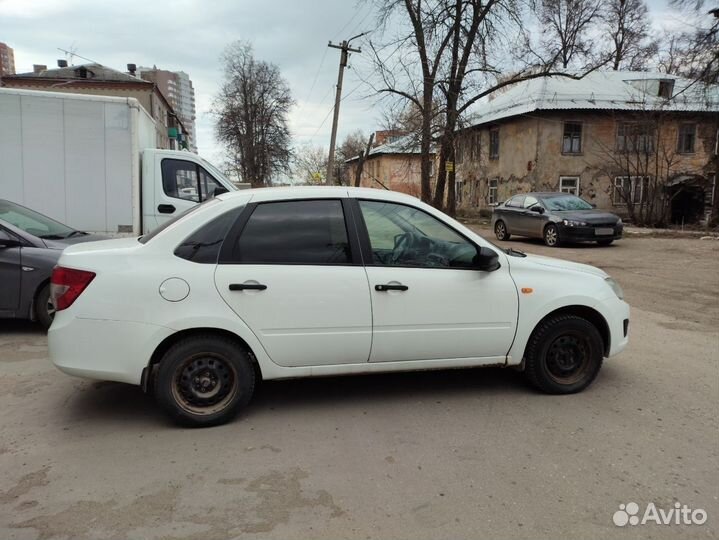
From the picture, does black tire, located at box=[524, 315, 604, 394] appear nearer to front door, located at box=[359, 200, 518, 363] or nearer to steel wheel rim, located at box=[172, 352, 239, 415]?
front door, located at box=[359, 200, 518, 363]

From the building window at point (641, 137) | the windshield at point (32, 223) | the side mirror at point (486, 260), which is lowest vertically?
the side mirror at point (486, 260)

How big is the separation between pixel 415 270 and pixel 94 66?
43675 millimetres

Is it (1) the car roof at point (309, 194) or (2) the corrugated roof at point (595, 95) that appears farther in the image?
(2) the corrugated roof at point (595, 95)

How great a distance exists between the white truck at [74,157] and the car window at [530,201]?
11585 millimetres

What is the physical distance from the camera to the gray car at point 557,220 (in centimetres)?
1485

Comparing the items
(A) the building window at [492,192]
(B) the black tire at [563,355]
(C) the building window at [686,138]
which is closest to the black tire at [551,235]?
(B) the black tire at [563,355]

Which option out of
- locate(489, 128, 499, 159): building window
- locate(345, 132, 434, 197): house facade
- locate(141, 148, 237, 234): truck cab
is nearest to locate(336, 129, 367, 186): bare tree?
locate(345, 132, 434, 197): house facade

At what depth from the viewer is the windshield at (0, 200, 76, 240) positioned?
257 inches

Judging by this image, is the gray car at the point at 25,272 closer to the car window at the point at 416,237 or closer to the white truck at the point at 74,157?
the white truck at the point at 74,157

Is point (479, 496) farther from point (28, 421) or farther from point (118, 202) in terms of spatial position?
point (118, 202)

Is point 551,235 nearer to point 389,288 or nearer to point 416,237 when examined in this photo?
point 416,237

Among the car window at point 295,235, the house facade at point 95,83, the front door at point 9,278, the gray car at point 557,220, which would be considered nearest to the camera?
the car window at point 295,235

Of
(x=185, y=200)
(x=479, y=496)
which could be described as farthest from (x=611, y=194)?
(x=479, y=496)

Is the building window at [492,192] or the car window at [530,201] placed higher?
the building window at [492,192]
